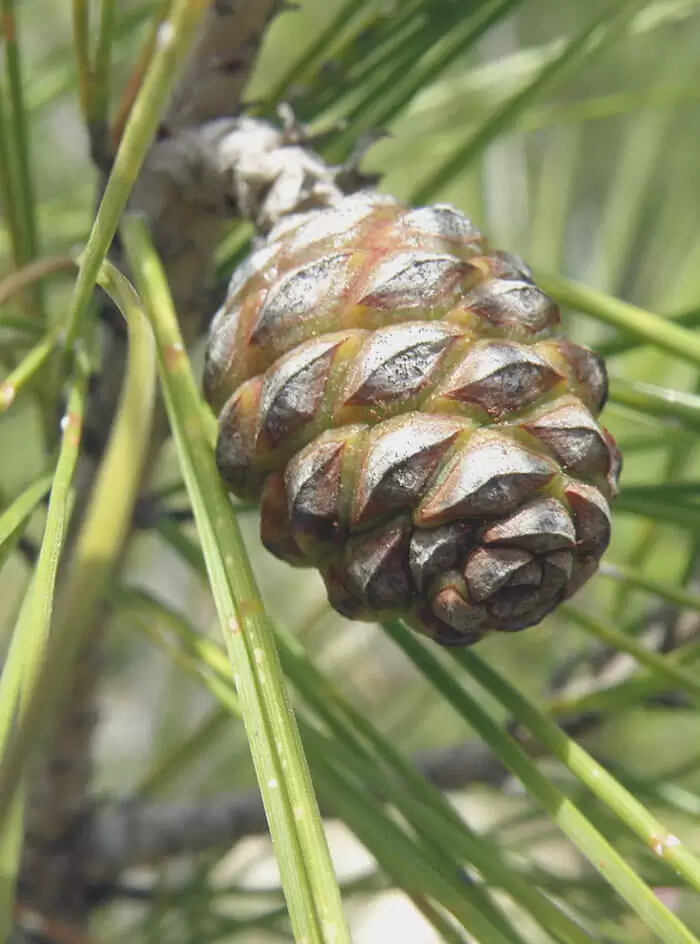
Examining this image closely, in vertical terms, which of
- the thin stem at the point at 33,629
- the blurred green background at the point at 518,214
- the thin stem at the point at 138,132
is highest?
the blurred green background at the point at 518,214

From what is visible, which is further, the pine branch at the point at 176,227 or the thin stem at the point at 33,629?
the pine branch at the point at 176,227

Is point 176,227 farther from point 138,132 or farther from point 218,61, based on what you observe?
point 138,132

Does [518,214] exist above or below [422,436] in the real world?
above

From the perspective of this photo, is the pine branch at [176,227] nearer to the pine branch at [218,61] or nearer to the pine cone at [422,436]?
the pine branch at [218,61]

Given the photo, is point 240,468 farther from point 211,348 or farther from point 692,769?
point 692,769

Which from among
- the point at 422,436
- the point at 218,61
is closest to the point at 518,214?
the point at 218,61

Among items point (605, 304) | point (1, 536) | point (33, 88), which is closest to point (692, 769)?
point (605, 304)

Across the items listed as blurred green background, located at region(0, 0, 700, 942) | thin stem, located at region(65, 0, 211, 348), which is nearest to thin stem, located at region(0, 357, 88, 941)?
thin stem, located at region(65, 0, 211, 348)

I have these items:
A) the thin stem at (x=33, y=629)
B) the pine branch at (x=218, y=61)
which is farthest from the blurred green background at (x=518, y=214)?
the thin stem at (x=33, y=629)
